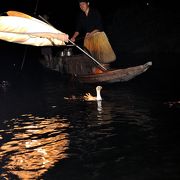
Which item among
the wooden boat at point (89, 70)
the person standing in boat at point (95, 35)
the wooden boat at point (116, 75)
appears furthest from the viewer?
the person standing in boat at point (95, 35)

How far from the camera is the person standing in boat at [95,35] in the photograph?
57.0 feet

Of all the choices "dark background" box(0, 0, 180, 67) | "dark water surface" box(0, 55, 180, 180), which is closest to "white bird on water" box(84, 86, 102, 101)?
"dark water surface" box(0, 55, 180, 180)

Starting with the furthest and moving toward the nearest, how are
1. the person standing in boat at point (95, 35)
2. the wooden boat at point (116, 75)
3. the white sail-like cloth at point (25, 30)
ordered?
the person standing in boat at point (95, 35) → the wooden boat at point (116, 75) → the white sail-like cloth at point (25, 30)

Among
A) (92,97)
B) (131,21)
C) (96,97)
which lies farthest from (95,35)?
(131,21)

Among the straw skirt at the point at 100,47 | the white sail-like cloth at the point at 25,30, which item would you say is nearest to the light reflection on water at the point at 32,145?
the white sail-like cloth at the point at 25,30

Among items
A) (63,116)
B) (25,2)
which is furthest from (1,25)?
(25,2)

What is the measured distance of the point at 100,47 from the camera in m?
17.7

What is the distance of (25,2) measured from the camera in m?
47.1

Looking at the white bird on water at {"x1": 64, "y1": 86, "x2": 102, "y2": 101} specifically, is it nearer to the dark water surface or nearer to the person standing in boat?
the dark water surface

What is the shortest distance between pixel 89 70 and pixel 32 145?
922 centimetres

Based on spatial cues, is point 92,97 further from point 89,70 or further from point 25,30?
point 25,30

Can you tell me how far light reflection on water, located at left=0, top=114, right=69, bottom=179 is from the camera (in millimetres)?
8094

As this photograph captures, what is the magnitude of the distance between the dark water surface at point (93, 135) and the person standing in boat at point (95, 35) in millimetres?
1409

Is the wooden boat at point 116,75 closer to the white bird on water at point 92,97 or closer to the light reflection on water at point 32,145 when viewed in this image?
the white bird on water at point 92,97
